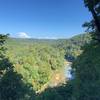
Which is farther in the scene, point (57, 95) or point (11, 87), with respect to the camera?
point (11, 87)

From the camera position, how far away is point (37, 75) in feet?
470

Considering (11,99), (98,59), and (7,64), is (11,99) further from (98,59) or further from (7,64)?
(98,59)

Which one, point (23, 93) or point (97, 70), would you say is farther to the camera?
point (23, 93)

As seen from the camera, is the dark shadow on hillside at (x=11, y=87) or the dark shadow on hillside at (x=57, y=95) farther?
the dark shadow on hillside at (x=11, y=87)

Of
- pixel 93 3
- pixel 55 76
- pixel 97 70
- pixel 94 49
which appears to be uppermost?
pixel 93 3

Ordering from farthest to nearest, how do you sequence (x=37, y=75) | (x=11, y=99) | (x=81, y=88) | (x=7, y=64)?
(x=37, y=75) → (x=11, y=99) → (x=7, y=64) → (x=81, y=88)

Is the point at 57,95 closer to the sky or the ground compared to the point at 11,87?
closer to the sky

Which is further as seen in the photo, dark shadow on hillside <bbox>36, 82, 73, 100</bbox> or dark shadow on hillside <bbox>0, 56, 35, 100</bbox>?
dark shadow on hillside <bbox>0, 56, 35, 100</bbox>

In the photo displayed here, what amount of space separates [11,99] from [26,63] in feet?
372

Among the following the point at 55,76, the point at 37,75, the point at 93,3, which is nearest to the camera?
the point at 93,3

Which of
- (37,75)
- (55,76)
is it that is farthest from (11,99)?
(55,76)

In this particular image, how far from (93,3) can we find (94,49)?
7446mm

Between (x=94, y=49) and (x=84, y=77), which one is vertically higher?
(x=94, y=49)

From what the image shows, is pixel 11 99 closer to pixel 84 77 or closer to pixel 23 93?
pixel 23 93
